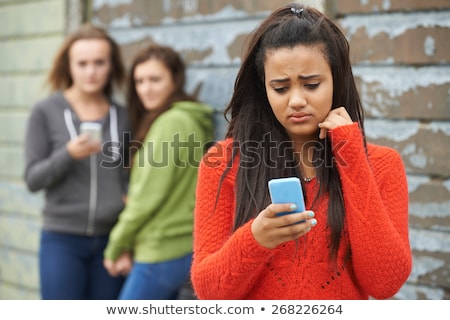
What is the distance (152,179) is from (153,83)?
63 cm

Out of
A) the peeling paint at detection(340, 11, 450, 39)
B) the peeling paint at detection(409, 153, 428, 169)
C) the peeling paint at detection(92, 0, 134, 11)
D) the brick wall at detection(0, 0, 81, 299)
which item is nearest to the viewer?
the peeling paint at detection(340, 11, 450, 39)

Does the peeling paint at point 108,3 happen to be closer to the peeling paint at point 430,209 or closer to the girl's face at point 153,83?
the girl's face at point 153,83

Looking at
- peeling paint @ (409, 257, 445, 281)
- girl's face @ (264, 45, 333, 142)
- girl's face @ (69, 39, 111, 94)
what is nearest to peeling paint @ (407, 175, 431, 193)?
peeling paint @ (409, 257, 445, 281)

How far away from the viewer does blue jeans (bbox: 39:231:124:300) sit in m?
4.00

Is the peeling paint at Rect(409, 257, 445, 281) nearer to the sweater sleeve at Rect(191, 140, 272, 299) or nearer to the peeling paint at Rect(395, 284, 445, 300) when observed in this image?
the peeling paint at Rect(395, 284, 445, 300)

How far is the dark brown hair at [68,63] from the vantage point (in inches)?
169

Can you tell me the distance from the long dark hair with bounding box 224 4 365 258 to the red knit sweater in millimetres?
39

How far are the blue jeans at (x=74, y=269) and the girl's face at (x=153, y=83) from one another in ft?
2.63

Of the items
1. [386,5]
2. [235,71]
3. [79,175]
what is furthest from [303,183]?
[79,175]

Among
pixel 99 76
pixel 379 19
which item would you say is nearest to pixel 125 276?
pixel 99 76

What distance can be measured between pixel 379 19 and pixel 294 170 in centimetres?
148

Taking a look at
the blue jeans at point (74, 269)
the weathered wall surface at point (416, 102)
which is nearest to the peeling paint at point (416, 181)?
the weathered wall surface at point (416, 102)

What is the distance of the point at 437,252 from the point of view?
329 cm
